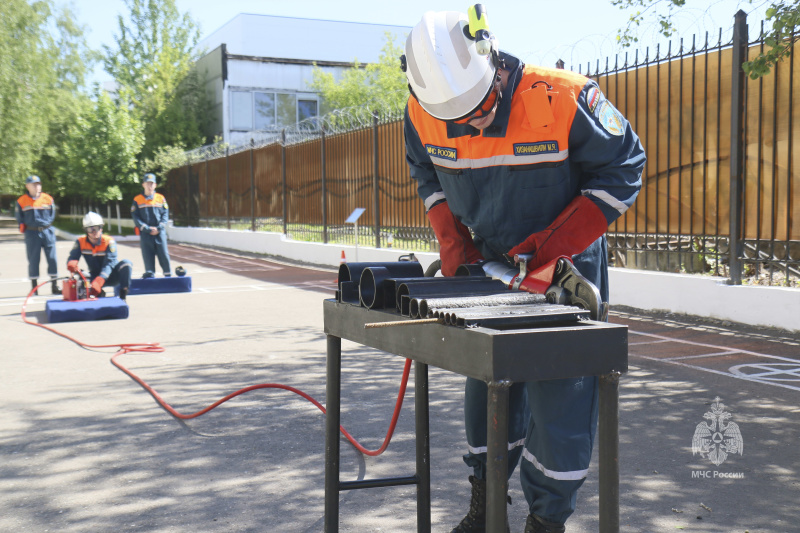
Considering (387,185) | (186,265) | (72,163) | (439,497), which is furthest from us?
(72,163)

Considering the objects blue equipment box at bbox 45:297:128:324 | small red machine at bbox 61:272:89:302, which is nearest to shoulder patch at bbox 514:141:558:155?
blue equipment box at bbox 45:297:128:324

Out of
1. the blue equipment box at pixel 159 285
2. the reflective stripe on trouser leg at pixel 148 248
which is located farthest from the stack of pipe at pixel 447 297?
the reflective stripe on trouser leg at pixel 148 248

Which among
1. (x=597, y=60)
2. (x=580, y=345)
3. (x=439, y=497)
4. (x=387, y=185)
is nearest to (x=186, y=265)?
(x=387, y=185)

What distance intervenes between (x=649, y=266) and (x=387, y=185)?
7.17m

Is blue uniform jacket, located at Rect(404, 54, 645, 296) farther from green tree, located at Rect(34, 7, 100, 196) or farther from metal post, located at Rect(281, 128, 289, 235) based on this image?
green tree, located at Rect(34, 7, 100, 196)

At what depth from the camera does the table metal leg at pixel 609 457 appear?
2.08 meters

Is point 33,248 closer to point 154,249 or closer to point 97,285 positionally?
point 154,249

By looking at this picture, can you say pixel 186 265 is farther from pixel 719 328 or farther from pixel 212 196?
pixel 719 328

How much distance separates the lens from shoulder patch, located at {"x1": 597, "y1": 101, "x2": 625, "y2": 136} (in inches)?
107

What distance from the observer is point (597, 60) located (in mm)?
10531

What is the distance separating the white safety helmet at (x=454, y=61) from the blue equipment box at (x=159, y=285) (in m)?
11.1

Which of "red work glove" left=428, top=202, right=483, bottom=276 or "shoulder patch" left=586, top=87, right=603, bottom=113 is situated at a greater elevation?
"shoulder patch" left=586, top=87, right=603, bottom=113

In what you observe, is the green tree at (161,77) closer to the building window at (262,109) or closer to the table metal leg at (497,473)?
the building window at (262,109)

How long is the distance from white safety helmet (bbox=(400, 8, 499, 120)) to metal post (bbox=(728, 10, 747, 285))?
6.71m
